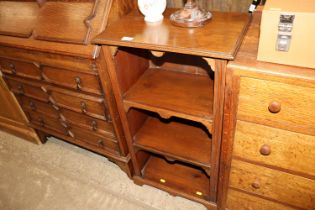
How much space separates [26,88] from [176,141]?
1.12 m

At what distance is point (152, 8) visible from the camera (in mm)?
1203

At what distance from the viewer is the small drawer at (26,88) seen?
67.7 inches

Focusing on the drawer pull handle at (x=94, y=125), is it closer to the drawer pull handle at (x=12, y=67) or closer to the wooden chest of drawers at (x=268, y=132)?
the drawer pull handle at (x=12, y=67)

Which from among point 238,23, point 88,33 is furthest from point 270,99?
point 88,33

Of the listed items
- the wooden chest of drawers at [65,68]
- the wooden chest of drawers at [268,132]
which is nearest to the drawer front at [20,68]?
the wooden chest of drawers at [65,68]

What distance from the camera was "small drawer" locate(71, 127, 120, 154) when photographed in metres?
1.71

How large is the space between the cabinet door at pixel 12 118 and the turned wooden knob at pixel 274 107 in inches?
73.4

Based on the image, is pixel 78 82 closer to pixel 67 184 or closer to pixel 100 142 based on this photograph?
pixel 100 142

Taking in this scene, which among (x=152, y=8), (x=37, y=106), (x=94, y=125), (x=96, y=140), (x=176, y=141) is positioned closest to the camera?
(x=152, y=8)

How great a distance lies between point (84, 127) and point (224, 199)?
3.29ft

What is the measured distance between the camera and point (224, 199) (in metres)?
1.45

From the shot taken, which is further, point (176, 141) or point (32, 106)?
point (32, 106)

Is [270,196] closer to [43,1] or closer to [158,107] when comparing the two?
[158,107]

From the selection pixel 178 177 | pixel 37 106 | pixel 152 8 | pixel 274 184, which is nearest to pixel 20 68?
pixel 37 106
